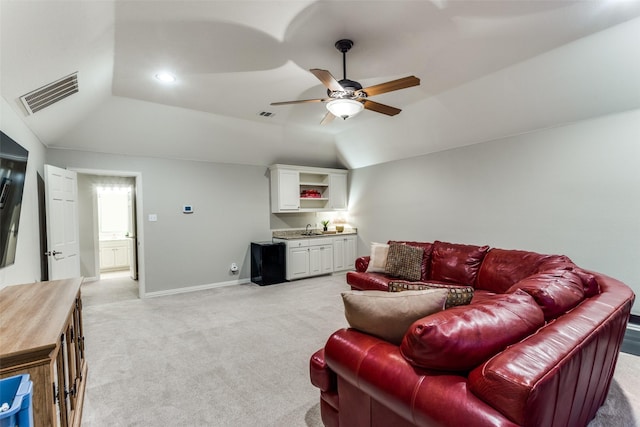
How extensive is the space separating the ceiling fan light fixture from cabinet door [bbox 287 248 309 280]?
3407 mm

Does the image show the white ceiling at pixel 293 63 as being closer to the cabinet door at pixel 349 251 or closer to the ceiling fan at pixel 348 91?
the ceiling fan at pixel 348 91

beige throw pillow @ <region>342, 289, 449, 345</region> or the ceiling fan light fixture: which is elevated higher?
the ceiling fan light fixture

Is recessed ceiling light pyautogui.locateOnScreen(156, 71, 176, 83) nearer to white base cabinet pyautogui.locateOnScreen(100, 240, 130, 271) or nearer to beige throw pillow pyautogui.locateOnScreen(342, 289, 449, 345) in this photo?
beige throw pillow pyautogui.locateOnScreen(342, 289, 449, 345)

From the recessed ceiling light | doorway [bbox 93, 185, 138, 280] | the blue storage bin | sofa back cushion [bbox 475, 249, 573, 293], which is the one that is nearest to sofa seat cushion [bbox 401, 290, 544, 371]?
the blue storage bin

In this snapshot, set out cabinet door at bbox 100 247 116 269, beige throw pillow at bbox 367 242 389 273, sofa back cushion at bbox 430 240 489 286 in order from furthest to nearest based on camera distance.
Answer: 1. cabinet door at bbox 100 247 116 269
2. beige throw pillow at bbox 367 242 389 273
3. sofa back cushion at bbox 430 240 489 286

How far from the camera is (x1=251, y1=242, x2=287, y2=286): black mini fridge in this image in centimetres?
551

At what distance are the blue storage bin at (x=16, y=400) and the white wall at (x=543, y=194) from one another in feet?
15.8

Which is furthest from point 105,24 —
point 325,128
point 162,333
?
point 325,128

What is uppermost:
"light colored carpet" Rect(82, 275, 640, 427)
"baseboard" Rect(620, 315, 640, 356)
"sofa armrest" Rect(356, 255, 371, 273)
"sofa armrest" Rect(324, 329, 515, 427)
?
"sofa armrest" Rect(324, 329, 515, 427)

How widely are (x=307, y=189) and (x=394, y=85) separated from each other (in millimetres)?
4378

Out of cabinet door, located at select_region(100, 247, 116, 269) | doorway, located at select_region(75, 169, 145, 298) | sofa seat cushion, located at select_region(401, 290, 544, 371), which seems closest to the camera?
sofa seat cushion, located at select_region(401, 290, 544, 371)

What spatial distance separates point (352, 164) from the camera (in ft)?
22.0

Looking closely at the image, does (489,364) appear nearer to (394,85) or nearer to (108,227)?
(394,85)

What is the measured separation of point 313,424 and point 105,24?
322 centimetres
